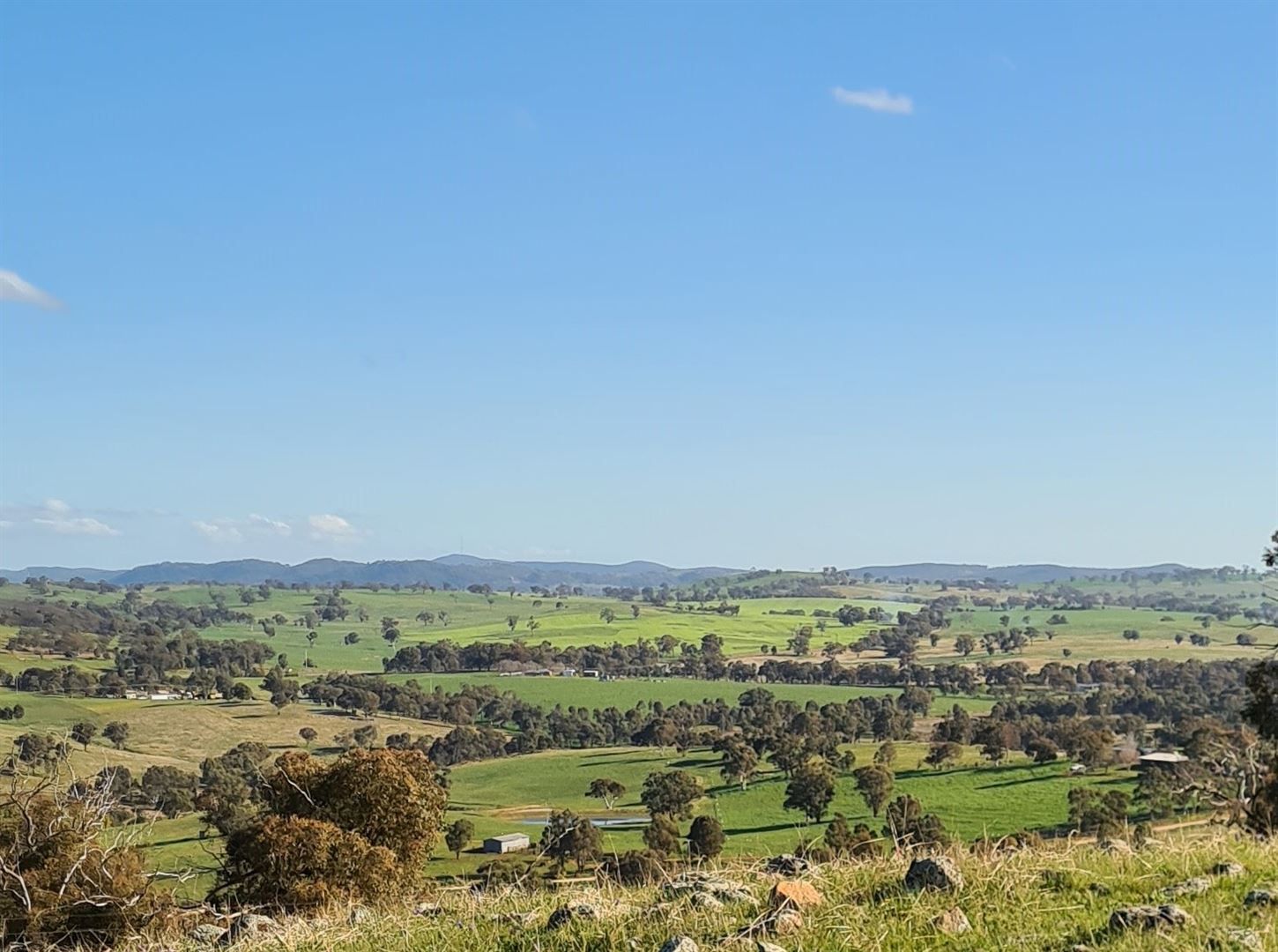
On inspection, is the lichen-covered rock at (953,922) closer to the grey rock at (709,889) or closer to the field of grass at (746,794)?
the grey rock at (709,889)

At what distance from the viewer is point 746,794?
9275 centimetres

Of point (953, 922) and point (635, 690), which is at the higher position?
point (953, 922)

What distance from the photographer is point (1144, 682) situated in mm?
159375

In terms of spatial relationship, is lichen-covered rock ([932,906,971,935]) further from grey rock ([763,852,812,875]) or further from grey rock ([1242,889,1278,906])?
grey rock ([763,852,812,875])

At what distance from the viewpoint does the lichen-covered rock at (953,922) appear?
303 inches

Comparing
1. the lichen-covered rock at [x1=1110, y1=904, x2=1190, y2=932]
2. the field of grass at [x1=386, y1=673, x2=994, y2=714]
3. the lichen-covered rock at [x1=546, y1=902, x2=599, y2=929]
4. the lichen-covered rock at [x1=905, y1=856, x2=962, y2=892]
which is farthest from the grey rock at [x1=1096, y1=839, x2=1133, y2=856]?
the field of grass at [x1=386, y1=673, x2=994, y2=714]

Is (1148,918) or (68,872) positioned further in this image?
(68,872)

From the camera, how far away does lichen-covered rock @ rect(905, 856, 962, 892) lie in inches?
338

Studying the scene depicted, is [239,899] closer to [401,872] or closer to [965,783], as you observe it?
[401,872]

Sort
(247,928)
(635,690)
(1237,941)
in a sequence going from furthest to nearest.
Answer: (635,690)
(247,928)
(1237,941)

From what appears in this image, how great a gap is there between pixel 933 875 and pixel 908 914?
699mm

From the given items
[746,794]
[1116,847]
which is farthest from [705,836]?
[1116,847]

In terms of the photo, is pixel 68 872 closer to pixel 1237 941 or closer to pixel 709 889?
pixel 709 889

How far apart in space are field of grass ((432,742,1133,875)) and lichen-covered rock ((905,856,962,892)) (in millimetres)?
A: 55030
